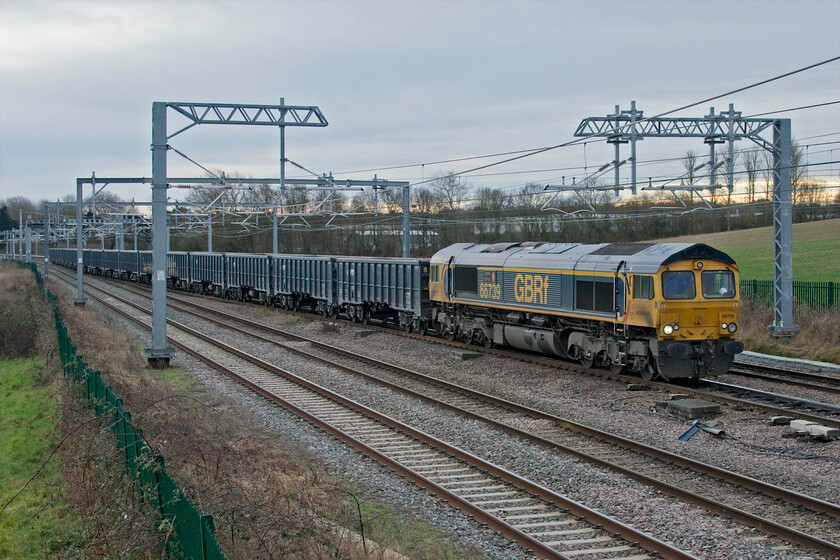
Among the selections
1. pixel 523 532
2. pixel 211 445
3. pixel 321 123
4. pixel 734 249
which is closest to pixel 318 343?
pixel 321 123

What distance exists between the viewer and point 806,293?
26719mm

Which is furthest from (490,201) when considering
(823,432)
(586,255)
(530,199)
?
(823,432)

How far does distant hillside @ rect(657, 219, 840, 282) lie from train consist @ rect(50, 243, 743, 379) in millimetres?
19178

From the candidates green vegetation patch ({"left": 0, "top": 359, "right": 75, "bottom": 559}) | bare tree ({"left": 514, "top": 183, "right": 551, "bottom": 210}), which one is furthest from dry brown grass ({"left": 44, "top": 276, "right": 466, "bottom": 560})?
bare tree ({"left": 514, "top": 183, "right": 551, "bottom": 210})

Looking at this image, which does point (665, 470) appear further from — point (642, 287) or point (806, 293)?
point (806, 293)

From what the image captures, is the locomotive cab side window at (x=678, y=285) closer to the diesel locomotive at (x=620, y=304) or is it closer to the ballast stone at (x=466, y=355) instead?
the diesel locomotive at (x=620, y=304)

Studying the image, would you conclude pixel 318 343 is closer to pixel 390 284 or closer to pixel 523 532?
pixel 390 284

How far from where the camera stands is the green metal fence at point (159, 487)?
18.9 ft

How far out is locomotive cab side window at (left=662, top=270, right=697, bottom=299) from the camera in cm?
1664

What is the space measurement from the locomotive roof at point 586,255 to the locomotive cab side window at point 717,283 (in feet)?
1.07

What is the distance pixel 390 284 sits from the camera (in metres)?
28.8

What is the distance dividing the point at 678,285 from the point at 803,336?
882cm

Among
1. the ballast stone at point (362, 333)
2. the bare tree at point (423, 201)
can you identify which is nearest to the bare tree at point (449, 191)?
the bare tree at point (423, 201)

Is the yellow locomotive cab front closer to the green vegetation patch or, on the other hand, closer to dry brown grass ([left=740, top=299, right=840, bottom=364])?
dry brown grass ([left=740, top=299, right=840, bottom=364])
